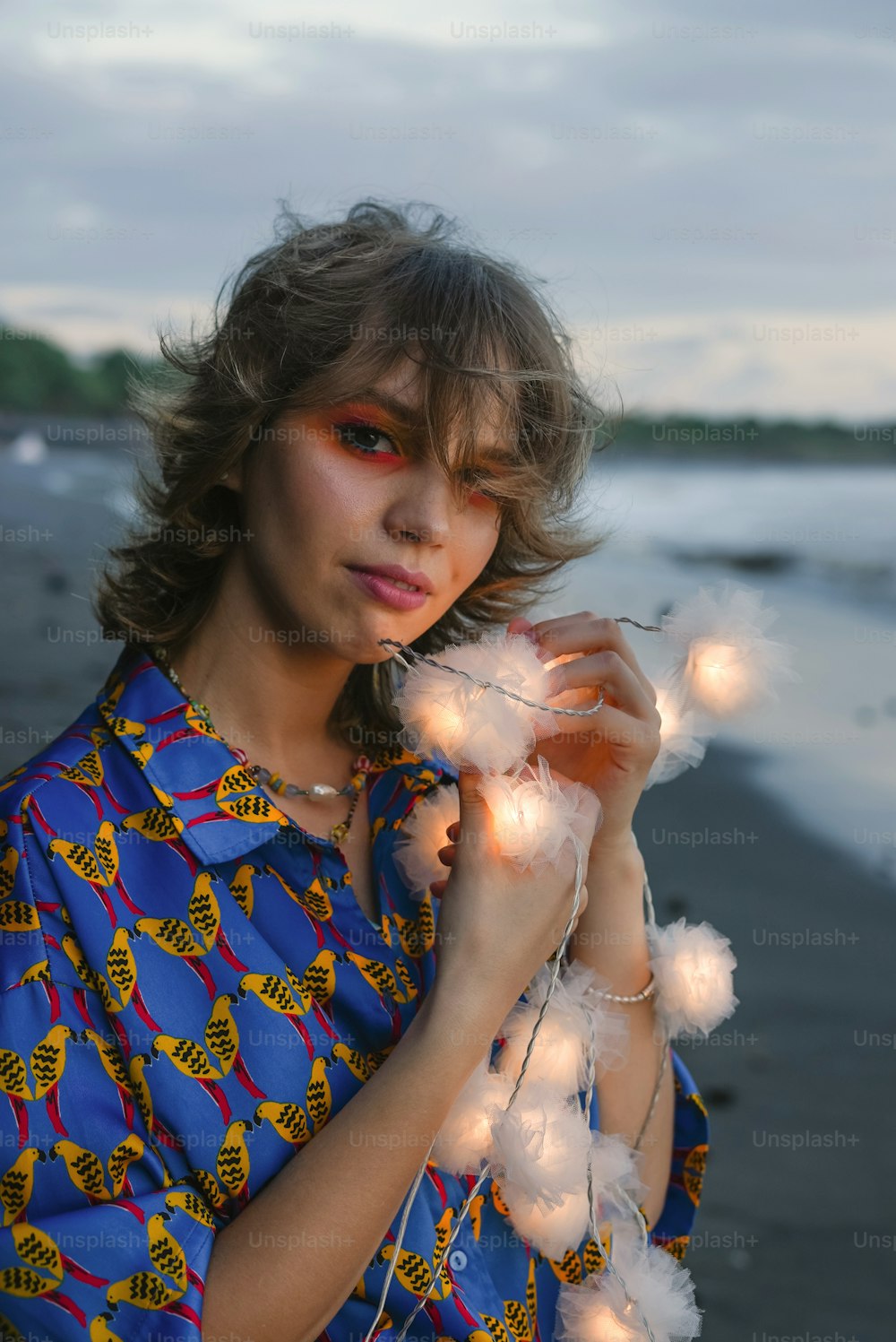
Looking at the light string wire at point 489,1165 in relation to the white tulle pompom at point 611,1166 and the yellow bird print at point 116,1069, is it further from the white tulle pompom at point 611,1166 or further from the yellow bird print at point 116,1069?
the yellow bird print at point 116,1069

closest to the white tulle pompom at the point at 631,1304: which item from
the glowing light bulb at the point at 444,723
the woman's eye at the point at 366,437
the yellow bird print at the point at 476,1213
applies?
the yellow bird print at the point at 476,1213

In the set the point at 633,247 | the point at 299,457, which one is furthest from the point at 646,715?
the point at 633,247

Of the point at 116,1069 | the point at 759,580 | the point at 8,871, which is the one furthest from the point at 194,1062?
the point at 759,580

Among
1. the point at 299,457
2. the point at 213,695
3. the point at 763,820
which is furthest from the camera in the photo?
the point at 763,820

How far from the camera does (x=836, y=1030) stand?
5.55m

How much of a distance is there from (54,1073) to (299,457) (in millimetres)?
1157

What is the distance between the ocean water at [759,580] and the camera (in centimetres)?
768

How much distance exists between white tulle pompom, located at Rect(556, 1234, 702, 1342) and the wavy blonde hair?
126 cm

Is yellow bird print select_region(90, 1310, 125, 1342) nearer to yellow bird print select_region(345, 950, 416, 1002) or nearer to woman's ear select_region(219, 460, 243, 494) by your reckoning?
yellow bird print select_region(345, 950, 416, 1002)

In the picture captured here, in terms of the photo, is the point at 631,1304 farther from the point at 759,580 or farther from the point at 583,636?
the point at 759,580

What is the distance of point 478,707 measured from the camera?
207 centimetres

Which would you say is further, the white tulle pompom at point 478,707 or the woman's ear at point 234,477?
the woman's ear at point 234,477

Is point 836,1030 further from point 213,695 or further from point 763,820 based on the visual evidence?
point 213,695

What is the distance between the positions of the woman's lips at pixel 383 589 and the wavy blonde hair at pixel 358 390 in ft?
0.80
